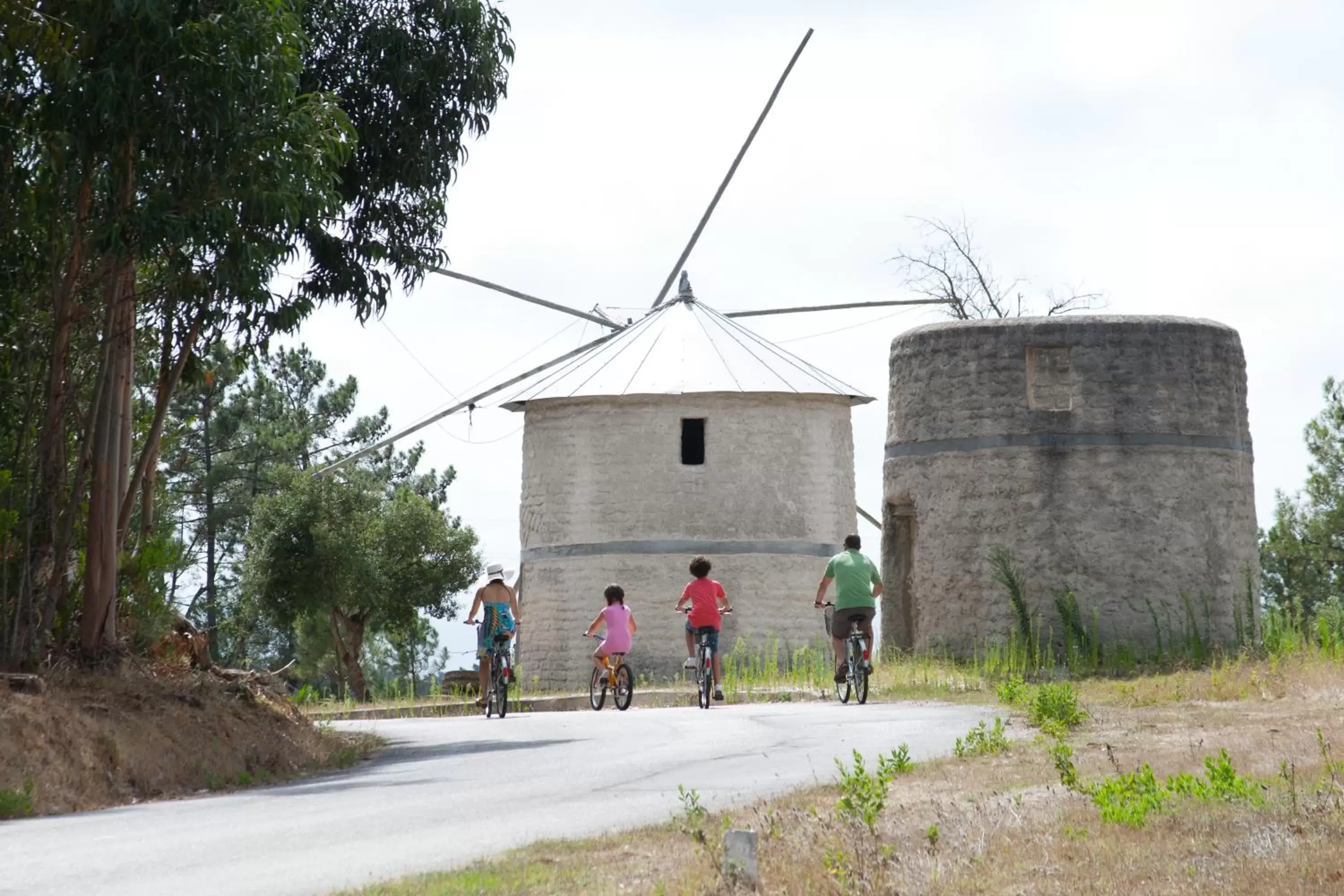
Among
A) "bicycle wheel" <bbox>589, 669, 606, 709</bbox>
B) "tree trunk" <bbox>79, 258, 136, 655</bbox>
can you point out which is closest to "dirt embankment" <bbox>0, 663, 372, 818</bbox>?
"tree trunk" <bbox>79, 258, 136, 655</bbox>

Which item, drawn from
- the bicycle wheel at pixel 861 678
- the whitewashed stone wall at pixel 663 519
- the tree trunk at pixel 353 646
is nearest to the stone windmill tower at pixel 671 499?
the whitewashed stone wall at pixel 663 519

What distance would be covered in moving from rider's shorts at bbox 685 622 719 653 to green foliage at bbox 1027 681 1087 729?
5086 millimetres

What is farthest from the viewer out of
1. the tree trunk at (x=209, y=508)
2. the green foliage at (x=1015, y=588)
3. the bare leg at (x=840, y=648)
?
the tree trunk at (x=209, y=508)

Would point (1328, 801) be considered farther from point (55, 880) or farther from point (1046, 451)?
point (1046, 451)

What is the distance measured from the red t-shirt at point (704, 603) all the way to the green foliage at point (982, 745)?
673cm

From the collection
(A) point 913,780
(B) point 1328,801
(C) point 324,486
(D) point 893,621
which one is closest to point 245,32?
(A) point 913,780

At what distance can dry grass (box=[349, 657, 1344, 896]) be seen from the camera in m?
6.54

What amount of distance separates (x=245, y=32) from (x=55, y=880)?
6.61 metres

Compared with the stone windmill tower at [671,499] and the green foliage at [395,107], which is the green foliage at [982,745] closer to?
the green foliage at [395,107]

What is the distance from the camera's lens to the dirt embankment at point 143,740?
1048cm

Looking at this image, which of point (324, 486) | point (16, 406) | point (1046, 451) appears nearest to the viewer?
point (16, 406)

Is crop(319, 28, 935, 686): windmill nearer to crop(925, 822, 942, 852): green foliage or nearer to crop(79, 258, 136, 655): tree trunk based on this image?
crop(79, 258, 136, 655): tree trunk

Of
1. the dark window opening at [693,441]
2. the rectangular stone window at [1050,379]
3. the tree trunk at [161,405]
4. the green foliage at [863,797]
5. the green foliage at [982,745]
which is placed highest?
the dark window opening at [693,441]

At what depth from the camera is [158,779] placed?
11266 mm
